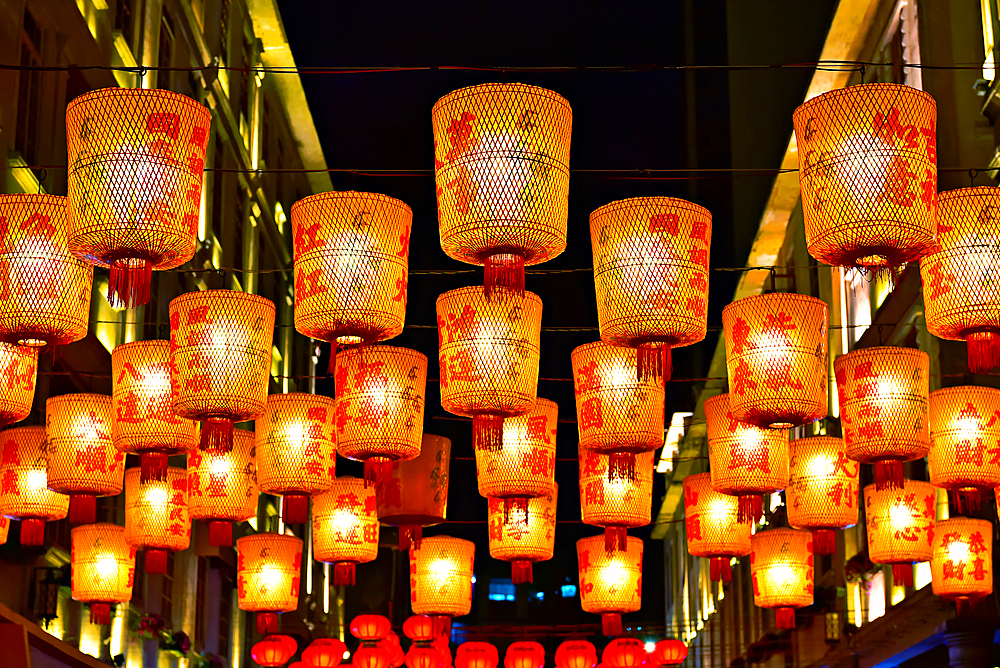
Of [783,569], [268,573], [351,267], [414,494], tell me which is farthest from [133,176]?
[783,569]

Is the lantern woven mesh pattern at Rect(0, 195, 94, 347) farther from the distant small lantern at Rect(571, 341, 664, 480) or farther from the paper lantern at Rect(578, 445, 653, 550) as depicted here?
the paper lantern at Rect(578, 445, 653, 550)

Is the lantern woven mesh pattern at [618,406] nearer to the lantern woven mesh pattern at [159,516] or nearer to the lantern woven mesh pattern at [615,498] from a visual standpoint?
the lantern woven mesh pattern at [615,498]

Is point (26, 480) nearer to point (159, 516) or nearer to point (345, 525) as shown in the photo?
point (159, 516)

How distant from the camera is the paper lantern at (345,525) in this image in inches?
510

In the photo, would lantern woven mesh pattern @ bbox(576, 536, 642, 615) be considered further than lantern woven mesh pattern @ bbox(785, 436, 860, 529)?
Yes

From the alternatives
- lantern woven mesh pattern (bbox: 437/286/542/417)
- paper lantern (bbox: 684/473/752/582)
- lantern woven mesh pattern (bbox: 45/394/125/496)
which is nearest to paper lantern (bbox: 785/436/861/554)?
paper lantern (bbox: 684/473/752/582)

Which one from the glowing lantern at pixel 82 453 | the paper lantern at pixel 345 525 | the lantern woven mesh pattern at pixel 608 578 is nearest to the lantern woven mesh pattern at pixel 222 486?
the glowing lantern at pixel 82 453

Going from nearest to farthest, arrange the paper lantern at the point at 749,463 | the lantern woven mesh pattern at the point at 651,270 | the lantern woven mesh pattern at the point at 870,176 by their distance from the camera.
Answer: the lantern woven mesh pattern at the point at 870,176 → the lantern woven mesh pattern at the point at 651,270 → the paper lantern at the point at 749,463

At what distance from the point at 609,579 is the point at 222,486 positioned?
5.01 meters

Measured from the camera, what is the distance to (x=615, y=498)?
11.8m

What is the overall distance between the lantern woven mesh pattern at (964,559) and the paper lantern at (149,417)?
685 cm

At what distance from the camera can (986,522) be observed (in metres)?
12.7

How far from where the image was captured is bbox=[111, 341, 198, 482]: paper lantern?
9914 mm

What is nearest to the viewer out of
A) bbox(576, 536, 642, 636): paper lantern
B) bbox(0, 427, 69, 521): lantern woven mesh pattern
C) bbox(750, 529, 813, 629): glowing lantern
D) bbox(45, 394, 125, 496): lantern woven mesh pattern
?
bbox(45, 394, 125, 496): lantern woven mesh pattern
